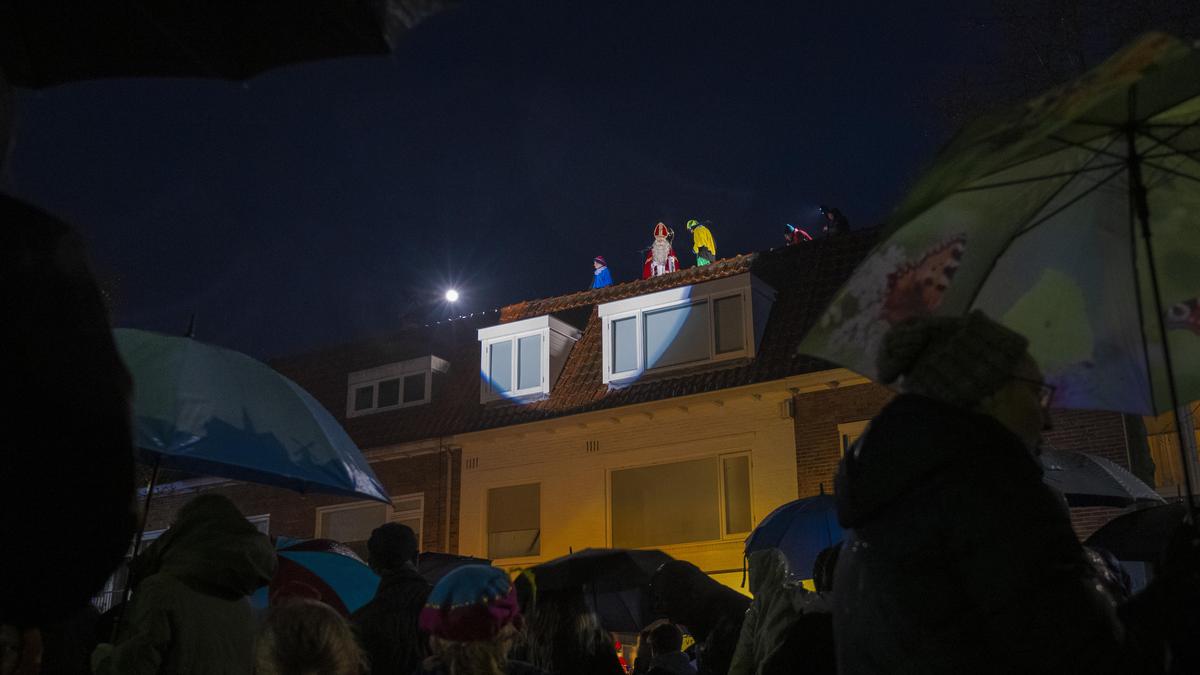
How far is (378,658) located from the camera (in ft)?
18.8

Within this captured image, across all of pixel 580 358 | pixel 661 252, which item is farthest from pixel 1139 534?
pixel 661 252

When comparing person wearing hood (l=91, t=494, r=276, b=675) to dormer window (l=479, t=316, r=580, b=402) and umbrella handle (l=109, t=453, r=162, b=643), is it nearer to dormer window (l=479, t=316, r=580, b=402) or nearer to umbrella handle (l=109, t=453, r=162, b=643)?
umbrella handle (l=109, t=453, r=162, b=643)

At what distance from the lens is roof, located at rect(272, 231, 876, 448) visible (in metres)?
19.8

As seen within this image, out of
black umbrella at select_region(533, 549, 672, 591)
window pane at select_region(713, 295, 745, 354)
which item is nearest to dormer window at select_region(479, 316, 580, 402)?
window pane at select_region(713, 295, 745, 354)

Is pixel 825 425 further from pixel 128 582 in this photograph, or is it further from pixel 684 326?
pixel 128 582

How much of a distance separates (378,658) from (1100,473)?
573 cm

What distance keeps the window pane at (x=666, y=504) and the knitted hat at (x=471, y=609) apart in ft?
50.1

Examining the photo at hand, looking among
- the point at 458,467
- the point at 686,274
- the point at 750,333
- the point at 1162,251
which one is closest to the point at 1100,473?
the point at 1162,251

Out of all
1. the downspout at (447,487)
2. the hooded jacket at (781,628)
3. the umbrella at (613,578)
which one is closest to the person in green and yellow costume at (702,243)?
the downspout at (447,487)

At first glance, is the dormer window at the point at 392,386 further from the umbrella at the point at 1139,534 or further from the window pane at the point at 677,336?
the umbrella at the point at 1139,534

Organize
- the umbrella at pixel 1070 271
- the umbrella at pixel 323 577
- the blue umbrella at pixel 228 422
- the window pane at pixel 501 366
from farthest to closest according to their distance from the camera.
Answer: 1. the window pane at pixel 501 366
2. the umbrella at pixel 323 577
3. the blue umbrella at pixel 228 422
4. the umbrella at pixel 1070 271

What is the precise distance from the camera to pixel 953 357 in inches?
107

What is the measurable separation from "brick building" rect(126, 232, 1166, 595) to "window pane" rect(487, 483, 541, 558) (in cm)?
3

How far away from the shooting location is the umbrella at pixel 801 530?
981cm
